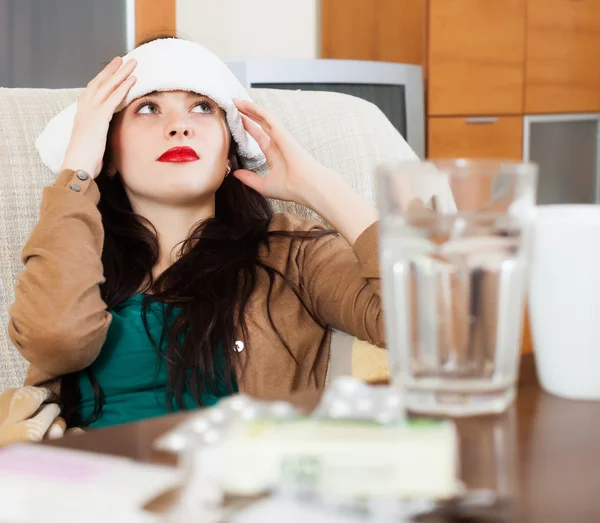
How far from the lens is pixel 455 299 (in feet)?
1.84

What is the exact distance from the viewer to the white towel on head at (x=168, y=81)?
1.41 m

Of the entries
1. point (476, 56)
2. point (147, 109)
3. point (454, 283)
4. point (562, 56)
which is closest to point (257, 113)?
point (147, 109)

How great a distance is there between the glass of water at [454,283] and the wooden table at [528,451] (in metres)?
0.03

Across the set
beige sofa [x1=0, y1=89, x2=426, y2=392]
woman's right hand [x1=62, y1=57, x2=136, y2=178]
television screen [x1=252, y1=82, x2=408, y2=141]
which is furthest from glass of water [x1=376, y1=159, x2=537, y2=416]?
television screen [x1=252, y1=82, x2=408, y2=141]

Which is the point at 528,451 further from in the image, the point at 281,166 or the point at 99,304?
the point at 281,166

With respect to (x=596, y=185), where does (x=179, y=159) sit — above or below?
above

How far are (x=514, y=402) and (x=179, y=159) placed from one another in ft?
2.91

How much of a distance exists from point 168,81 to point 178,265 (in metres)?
0.28

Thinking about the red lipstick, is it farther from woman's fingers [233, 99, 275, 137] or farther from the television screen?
the television screen

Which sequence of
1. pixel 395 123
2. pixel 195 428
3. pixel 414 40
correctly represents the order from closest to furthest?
1. pixel 195 428
2. pixel 395 123
3. pixel 414 40

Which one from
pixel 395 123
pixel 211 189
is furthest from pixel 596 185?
pixel 211 189

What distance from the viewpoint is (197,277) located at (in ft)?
4.69

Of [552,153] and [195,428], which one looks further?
[552,153]

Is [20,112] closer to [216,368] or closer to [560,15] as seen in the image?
[216,368]
